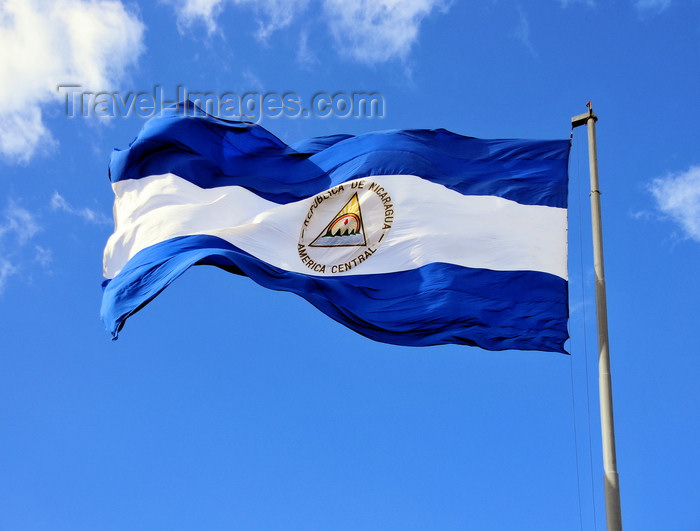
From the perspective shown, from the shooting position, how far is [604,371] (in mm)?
13773

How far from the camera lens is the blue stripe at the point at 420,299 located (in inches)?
632

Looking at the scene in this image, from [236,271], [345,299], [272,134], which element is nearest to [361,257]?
[345,299]

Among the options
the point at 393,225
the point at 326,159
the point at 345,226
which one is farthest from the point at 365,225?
the point at 326,159

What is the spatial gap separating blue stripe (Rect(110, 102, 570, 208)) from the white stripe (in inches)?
8.1

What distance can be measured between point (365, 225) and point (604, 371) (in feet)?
18.4

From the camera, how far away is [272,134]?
66.0ft

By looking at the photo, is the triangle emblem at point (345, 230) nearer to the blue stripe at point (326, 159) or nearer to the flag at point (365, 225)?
the flag at point (365, 225)

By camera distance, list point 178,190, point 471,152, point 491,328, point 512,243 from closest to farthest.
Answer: point 491,328 → point 512,243 → point 471,152 → point 178,190

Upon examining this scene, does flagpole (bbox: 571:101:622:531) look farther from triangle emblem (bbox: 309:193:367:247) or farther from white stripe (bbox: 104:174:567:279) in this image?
triangle emblem (bbox: 309:193:367:247)

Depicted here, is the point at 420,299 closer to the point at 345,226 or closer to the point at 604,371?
the point at 345,226

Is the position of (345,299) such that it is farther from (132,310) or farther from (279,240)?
(132,310)

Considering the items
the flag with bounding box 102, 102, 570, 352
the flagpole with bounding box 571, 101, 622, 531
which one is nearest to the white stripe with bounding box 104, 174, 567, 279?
the flag with bounding box 102, 102, 570, 352

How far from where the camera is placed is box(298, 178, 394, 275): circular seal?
58.5ft

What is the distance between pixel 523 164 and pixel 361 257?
302 cm
